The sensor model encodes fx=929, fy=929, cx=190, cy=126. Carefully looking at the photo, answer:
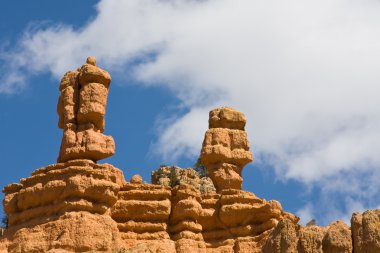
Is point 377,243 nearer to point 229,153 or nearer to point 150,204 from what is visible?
point 150,204

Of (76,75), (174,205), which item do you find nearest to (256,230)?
(174,205)

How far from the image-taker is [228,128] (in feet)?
162

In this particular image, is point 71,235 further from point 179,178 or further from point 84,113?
point 179,178

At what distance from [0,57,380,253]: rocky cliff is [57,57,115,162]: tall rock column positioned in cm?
5

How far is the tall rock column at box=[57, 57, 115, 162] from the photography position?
144 ft

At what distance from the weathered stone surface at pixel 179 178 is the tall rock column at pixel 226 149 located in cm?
225

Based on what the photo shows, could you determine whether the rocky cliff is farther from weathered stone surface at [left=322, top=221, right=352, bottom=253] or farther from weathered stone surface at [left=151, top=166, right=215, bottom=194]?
weathered stone surface at [left=322, top=221, right=352, bottom=253]

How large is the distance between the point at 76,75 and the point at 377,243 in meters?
22.9

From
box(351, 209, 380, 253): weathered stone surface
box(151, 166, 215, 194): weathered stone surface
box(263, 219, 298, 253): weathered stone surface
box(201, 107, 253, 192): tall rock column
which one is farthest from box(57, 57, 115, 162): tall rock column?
box(351, 209, 380, 253): weathered stone surface

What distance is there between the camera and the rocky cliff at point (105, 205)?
4069 centimetres

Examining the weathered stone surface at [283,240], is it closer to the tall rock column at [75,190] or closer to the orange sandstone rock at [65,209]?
the tall rock column at [75,190]

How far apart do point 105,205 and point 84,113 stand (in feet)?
16.8

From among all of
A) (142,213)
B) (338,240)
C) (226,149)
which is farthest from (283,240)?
(226,149)

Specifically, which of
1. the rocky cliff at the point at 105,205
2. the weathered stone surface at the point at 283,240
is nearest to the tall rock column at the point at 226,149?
the rocky cliff at the point at 105,205
